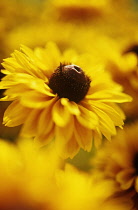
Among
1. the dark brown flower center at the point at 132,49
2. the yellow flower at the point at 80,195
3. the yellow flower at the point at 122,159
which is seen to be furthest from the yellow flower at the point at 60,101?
the dark brown flower center at the point at 132,49

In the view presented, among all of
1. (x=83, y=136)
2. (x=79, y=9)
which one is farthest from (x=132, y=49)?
(x=83, y=136)

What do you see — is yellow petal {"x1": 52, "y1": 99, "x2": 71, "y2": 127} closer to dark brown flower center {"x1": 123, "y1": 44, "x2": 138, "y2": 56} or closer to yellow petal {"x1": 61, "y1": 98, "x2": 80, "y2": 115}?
yellow petal {"x1": 61, "y1": 98, "x2": 80, "y2": 115}

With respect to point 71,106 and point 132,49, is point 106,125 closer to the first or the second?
point 71,106

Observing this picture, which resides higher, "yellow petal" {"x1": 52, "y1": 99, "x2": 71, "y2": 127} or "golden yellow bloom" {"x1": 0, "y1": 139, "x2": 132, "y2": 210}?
"golden yellow bloom" {"x1": 0, "y1": 139, "x2": 132, "y2": 210}

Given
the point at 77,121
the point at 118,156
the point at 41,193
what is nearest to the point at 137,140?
the point at 118,156

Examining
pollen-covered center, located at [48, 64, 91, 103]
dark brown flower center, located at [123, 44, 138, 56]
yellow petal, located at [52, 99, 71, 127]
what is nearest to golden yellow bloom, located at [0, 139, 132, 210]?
yellow petal, located at [52, 99, 71, 127]

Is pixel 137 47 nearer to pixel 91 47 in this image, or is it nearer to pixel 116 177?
pixel 91 47
